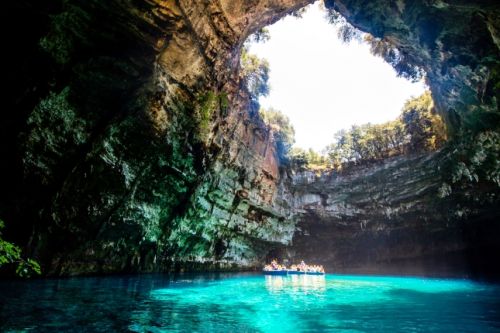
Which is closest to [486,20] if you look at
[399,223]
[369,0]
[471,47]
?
[471,47]

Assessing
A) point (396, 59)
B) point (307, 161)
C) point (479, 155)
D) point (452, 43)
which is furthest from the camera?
point (307, 161)

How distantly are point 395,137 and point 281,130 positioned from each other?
8.45 m

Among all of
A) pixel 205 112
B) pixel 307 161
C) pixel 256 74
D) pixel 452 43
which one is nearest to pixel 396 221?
pixel 307 161

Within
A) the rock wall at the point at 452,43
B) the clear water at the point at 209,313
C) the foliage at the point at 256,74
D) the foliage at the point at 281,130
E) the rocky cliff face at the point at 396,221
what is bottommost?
the clear water at the point at 209,313

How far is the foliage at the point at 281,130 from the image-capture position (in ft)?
77.5

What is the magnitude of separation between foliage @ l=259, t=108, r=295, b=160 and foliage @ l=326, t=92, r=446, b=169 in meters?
3.53

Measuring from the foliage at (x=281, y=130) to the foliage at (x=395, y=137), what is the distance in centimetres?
353

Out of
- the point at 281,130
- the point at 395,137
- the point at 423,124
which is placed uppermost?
the point at 281,130

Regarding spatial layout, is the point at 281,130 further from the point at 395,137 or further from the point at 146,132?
the point at 146,132

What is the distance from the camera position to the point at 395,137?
67.9ft

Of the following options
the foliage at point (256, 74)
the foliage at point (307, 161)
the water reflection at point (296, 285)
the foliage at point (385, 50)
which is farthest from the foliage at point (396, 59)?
the water reflection at point (296, 285)

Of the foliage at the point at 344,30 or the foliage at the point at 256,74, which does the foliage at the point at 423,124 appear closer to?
the foliage at the point at 344,30

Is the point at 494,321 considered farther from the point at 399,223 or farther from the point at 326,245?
the point at 326,245

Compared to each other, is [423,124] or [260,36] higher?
[260,36]
